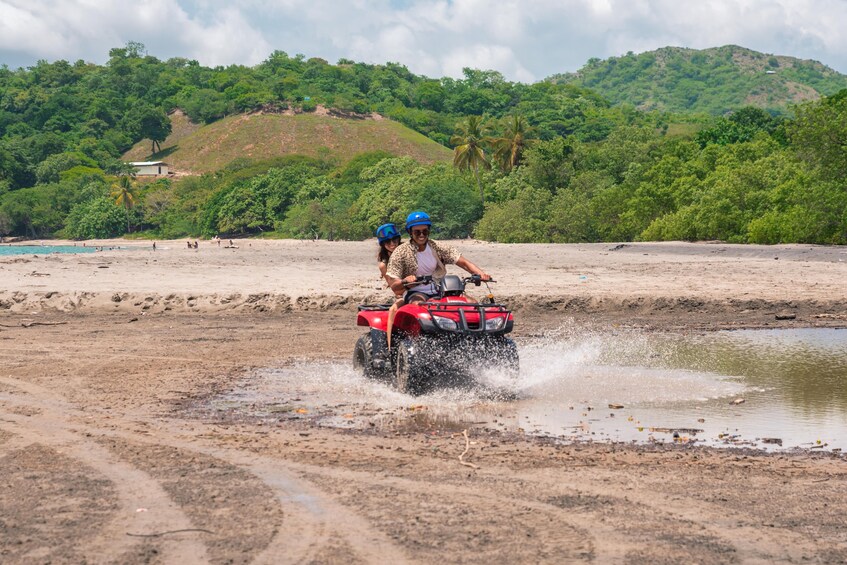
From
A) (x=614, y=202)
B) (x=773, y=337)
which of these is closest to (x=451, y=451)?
(x=773, y=337)

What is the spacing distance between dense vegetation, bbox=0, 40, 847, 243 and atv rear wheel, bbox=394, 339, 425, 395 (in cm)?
2830

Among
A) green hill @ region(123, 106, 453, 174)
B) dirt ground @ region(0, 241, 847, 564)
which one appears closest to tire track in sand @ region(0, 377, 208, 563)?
dirt ground @ region(0, 241, 847, 564)

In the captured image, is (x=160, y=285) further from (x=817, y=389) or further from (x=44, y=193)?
(x=44, y=193)

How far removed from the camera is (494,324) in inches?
404

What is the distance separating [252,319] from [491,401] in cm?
919

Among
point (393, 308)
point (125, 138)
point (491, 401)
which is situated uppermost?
point (125, 138)

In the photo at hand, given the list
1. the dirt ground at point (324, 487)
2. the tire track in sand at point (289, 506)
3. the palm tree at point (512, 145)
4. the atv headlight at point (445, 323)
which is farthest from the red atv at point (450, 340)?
the palm tree at point (512, 145)

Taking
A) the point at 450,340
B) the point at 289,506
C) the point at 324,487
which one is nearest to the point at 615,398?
the point at 450,340

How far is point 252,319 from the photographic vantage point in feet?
61.5

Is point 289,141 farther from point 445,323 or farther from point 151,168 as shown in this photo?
point 445,323

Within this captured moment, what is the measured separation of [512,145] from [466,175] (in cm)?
550

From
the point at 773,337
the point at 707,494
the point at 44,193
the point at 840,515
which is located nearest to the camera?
the point at 840,515

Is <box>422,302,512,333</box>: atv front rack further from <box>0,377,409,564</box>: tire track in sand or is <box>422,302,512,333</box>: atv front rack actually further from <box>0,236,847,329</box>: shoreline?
<box>0,236,847,329</box>: shoreline

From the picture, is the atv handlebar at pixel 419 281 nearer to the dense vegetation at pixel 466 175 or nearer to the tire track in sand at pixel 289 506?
the tire track in sand at pixel 289 506
